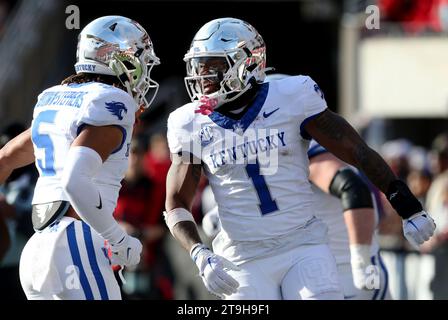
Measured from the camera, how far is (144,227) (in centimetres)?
1052

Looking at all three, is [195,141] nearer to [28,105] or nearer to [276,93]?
[276,93]

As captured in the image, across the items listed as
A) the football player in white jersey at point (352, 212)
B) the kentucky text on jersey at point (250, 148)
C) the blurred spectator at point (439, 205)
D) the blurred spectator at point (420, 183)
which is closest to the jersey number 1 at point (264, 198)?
the kentucky text on jersey at point (250, 148)

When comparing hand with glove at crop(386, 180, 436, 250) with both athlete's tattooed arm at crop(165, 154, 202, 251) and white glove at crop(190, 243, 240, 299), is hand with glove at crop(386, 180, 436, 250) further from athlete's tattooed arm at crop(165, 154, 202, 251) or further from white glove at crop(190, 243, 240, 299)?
athlete's tattooed arm at crop(165, 154, 202, 251)

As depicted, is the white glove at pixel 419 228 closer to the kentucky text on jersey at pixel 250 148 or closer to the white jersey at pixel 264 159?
the white jersey at pixel 264 159

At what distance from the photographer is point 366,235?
698cm

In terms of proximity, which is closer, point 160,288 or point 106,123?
point 106,123

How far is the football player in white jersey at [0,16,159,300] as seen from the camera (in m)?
5.15

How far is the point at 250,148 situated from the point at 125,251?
0.88 meters

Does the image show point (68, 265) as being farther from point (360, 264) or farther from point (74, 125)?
point (360, 264)

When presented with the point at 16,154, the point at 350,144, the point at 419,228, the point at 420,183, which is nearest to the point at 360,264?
the point at 350,144

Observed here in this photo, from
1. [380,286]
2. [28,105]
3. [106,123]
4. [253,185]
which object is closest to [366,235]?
[380,286]

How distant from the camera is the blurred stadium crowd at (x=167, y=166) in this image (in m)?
8.32

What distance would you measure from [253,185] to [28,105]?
26.5 feet

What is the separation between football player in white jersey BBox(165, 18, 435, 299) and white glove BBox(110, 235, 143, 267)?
40 centimetres
